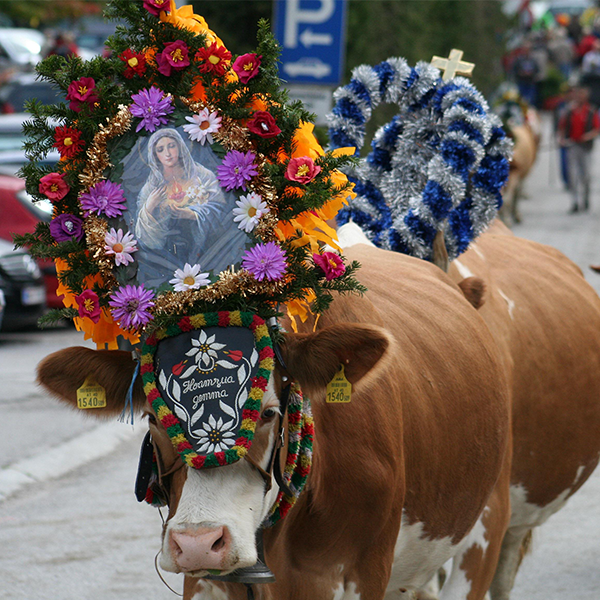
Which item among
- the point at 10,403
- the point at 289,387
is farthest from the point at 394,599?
the point at 10,403

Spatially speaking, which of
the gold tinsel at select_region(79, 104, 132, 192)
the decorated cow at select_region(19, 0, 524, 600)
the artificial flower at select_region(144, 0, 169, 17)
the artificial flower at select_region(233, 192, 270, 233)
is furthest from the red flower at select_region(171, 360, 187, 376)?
the artificial flower at select_region(144, 0, 169, 17)

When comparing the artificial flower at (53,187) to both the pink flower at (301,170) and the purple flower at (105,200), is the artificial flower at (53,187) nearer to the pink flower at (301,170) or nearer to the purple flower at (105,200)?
the purple flower at (105,200)

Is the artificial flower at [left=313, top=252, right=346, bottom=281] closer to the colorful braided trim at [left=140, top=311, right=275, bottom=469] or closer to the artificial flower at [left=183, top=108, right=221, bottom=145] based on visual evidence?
the colorful braided trim at [left=140, top=311, right=275, bottom=469]

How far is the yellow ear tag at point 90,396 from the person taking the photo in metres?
2.84

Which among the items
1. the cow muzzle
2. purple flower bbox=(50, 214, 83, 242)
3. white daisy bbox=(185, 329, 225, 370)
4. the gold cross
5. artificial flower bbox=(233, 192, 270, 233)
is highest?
the gold cross

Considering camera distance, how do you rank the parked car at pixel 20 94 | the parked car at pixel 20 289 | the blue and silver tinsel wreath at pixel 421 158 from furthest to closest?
the parked car at pixel 20 94, the parked car at pixel 20 289, the blue and silver tinsel wreath at pixel 421 158

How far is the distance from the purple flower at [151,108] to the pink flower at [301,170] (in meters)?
0.37

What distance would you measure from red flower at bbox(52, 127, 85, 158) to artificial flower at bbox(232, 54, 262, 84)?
476mm

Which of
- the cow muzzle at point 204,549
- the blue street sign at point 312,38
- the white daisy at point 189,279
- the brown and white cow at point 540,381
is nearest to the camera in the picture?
the cow muzzle at point 204,549

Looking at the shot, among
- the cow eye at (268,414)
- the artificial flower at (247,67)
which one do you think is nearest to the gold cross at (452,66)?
the artificial flower at (247,67)

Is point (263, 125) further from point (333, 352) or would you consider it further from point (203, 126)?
point (333, 352)

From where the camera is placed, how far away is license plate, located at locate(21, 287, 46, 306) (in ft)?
34.8

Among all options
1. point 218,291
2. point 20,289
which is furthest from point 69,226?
point 20,289

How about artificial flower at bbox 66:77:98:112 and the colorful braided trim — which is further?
artificial flower at bbox 66:77:98:112
